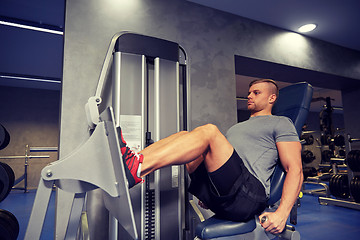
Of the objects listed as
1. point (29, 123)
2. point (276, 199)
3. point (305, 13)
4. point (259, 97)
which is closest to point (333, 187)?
point (305, 13)

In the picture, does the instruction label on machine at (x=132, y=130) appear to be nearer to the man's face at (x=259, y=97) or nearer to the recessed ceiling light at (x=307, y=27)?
the man's face at (x=259, y=97)

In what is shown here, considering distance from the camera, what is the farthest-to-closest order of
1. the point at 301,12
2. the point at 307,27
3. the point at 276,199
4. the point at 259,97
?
1. the point at 307,27
2. the point at 301,12
3. the point at 259,97
4. the point at 276,199

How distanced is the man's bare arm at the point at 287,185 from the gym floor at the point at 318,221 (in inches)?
45.5

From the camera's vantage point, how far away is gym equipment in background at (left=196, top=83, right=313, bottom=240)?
1.05m

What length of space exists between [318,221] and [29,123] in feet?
20.4

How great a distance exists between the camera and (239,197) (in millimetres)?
1134

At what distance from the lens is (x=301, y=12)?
8.16 feet

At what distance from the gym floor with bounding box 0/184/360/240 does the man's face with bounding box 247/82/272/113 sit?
128cm

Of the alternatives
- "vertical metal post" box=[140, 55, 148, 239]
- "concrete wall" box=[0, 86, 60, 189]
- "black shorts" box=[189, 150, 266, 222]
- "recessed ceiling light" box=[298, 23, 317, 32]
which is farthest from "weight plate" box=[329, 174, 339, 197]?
"concrete wall" box=[0, 86, 60, 189]

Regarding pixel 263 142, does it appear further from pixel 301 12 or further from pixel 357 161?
pixel 357 161

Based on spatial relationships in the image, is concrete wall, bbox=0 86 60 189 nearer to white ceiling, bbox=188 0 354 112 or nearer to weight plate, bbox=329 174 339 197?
white ceiling, bbox=188 0 354 112

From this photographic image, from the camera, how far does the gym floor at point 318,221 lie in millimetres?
2145

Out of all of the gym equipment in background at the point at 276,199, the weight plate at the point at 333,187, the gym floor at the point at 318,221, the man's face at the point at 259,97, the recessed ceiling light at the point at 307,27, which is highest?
the recessed ceiling light at the point at 307,27

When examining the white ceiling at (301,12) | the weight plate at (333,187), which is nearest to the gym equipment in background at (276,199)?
the white ceiling at (301,12)
